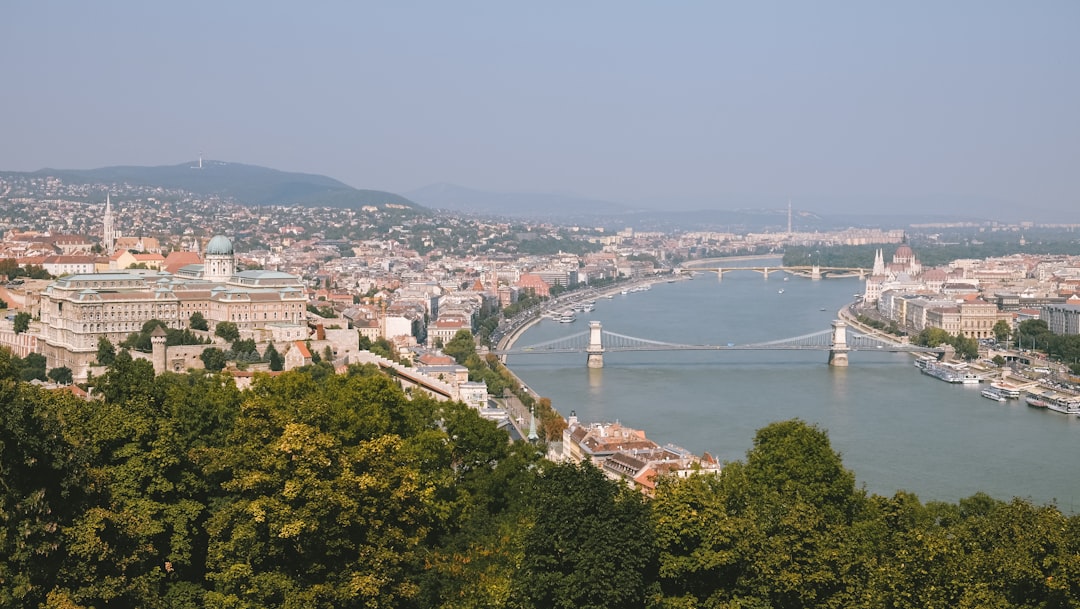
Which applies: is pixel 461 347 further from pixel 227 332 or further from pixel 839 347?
pixel 839 347

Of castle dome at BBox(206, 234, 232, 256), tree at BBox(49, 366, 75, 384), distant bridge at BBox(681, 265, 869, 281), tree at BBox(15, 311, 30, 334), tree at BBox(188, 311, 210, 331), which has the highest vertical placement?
castle dome at BBox(206, 234, 232, 256)

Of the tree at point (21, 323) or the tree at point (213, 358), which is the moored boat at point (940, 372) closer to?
the tree at point (213, 358)

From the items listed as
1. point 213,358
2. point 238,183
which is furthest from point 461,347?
point 238,183

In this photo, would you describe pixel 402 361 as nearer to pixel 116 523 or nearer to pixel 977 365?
pixel 977 365

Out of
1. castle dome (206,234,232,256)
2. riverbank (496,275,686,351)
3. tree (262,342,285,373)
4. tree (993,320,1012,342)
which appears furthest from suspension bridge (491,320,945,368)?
tree (262,342,285,373)

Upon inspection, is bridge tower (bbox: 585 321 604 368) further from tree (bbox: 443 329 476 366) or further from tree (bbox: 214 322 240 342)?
tree (bbox: 214 322 240 342)

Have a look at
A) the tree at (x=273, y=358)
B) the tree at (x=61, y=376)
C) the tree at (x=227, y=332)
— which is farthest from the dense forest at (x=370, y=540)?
the tree at (x=227, y=332)
